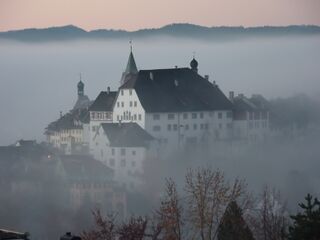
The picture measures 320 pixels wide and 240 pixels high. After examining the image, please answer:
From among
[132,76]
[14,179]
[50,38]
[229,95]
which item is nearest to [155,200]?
[14,179]

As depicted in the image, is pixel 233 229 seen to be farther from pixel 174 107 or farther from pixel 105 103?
pixel 105 103

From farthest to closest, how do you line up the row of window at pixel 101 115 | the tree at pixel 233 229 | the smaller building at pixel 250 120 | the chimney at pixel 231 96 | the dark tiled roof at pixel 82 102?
the dark tiled roof at pixel 82 102, the chimney at pixel 231 96, the smaller building at pixel 250 120, the row of window at pixel 101 115, the tree at pixel 233 229

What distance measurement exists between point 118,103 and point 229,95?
7682mm

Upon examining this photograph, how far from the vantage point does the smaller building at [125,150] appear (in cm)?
4306

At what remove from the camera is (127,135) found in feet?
145

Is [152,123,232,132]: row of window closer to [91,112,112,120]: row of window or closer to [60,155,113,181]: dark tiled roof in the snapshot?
[91,112,112,120]: row of window

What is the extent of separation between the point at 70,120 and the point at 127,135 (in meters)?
7.53

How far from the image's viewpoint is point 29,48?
220ft

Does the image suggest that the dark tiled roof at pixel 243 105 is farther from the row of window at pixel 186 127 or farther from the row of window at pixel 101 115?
the row of window at pixel 101 115

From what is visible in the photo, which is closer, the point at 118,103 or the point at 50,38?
the point at 118,103

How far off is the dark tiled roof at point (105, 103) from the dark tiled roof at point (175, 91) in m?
0.89

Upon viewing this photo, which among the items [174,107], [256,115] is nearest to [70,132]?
[174,107]

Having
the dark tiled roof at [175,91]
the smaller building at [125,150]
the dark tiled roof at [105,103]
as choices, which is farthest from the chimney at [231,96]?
the smaller building at [125,150]

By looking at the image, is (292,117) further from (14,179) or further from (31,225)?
(31,225)
